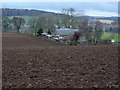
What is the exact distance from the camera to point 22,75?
451 cm

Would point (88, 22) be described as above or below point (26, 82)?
above

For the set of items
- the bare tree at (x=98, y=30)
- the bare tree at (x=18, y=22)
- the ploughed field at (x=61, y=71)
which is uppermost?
the bare tree at (x=18, y=22)

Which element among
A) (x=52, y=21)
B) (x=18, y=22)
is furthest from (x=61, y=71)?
(x=18, y=22)

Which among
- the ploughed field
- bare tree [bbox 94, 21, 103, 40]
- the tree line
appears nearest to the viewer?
the ploughed field

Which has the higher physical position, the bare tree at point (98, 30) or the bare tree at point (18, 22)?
the bare tree at point (18, 22)

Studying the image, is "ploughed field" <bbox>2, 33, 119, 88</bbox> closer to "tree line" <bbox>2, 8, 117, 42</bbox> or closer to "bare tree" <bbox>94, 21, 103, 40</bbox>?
"bare tree" <bbox>94, 21, 103, 40</bbox>

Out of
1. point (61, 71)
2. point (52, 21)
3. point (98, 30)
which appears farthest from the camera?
point (52, 21)

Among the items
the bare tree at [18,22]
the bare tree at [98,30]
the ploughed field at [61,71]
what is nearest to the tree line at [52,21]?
the bare tree at [18,22]

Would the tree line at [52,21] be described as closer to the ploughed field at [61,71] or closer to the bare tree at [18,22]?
the bare tree at [18,22]

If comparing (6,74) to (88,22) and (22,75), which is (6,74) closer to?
(22,75)

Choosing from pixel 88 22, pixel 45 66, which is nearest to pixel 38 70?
pixel 45 66

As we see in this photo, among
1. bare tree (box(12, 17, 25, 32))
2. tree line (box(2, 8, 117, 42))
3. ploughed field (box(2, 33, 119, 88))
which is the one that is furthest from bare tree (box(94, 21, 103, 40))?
ploughed field (box(2, 33, 119, 88))

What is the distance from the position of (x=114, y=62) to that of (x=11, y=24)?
4589 cm

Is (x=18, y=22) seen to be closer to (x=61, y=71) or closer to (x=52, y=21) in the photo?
(x=52, y=21)
